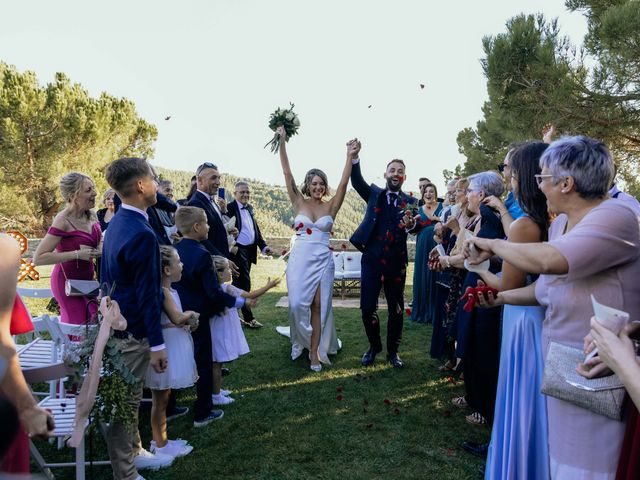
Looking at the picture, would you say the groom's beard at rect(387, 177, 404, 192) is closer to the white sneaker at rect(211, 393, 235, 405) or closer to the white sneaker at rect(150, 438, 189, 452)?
the white sneaker at rect(211, 393, 235, 405)

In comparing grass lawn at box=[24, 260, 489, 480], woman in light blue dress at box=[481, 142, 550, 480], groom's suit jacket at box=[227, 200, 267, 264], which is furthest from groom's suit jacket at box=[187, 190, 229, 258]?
woman in light blue dress at box=[481, 142, 550, 480]

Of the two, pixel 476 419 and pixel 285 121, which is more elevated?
pixel 285 121

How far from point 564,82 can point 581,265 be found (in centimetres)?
813

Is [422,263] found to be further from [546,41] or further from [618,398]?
[618,398]

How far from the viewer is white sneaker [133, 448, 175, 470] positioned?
3471 mm

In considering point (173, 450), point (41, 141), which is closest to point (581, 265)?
point (173, 450)

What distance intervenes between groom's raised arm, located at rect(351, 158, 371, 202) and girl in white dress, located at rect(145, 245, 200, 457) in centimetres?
285

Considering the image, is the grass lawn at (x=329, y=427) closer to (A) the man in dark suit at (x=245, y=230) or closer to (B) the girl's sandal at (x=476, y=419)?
(B) the girl's sandal at (x=476, y=419)

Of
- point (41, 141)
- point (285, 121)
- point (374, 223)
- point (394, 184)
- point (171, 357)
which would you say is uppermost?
point (41, 141)

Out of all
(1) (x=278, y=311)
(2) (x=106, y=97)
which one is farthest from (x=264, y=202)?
(1) (x=278, y=311)

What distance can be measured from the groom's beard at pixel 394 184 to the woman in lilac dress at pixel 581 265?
143 inches

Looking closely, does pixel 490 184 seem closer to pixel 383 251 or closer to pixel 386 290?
pixel 383 251

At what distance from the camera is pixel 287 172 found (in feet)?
19.2

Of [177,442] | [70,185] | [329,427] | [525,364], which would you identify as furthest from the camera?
[70,185]
